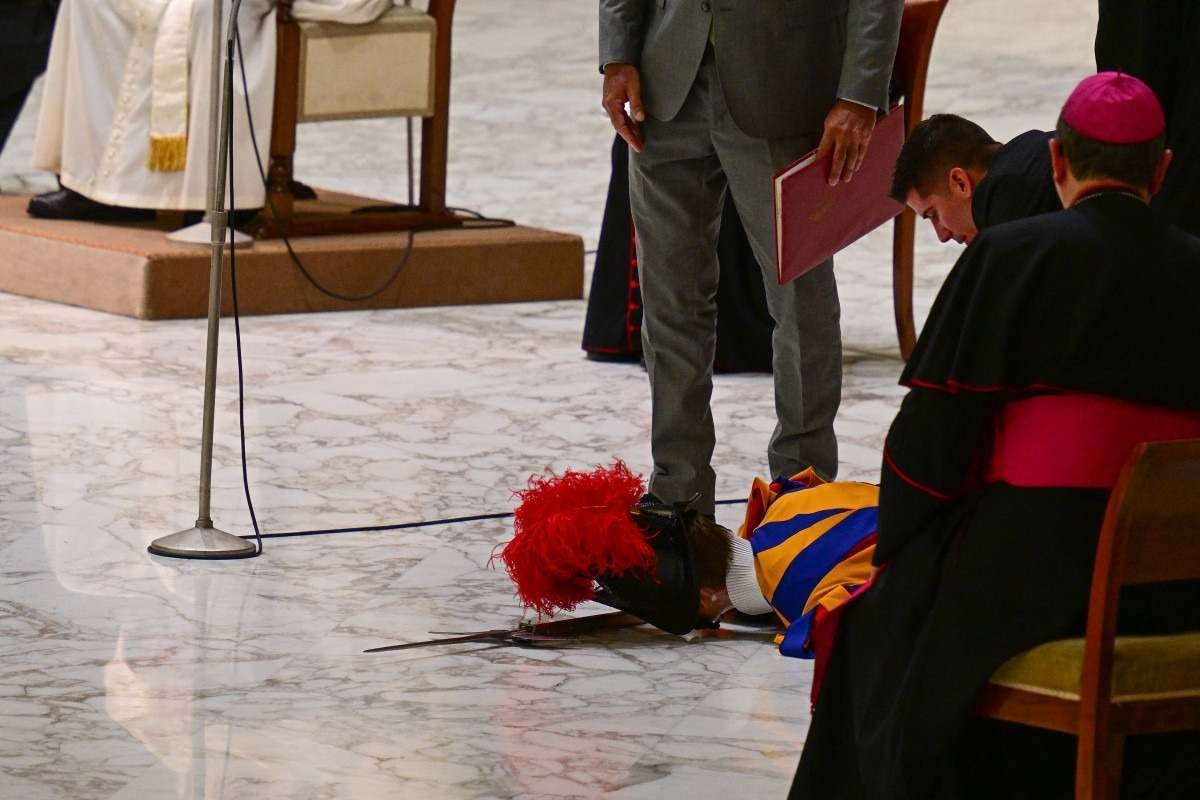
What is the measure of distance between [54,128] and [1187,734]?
A: 17.7 feet

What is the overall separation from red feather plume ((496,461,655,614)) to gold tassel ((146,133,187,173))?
3380 millimetres

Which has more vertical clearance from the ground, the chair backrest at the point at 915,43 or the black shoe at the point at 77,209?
the chair backrest at the point at 915,43

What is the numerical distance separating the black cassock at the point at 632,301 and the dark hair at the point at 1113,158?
130 inches

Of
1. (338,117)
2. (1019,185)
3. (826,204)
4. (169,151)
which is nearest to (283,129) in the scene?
(338,117)

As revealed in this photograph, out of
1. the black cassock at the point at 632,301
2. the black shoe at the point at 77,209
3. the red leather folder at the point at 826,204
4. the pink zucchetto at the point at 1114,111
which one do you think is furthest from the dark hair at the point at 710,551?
the black shoe at the point at 77,209

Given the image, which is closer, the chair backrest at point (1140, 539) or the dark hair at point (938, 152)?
the chair backrest at point (1140, 539)

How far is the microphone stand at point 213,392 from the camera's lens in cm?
391

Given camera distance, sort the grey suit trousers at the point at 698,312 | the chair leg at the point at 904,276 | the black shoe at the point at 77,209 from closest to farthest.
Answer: the grey suit trousers at the point at 698,312 < the chair leg at the point at 904,276 < the black shoe at the point at 77,209

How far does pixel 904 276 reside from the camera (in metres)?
6.15

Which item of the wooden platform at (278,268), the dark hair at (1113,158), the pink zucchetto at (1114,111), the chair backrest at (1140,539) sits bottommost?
the wooden platform at (278,268)

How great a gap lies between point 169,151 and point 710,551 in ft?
11.6

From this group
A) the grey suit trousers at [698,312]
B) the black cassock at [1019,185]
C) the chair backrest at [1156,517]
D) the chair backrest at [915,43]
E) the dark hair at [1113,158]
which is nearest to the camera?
the chair backrest at [1156,517]

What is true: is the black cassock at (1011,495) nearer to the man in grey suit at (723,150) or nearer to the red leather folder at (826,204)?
the red leather folder at (826,204)

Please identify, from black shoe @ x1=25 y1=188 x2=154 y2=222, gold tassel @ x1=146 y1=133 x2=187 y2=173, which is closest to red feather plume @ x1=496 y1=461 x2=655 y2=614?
gold tassel @ x1=146 y1=133 x2=187 y2=173
